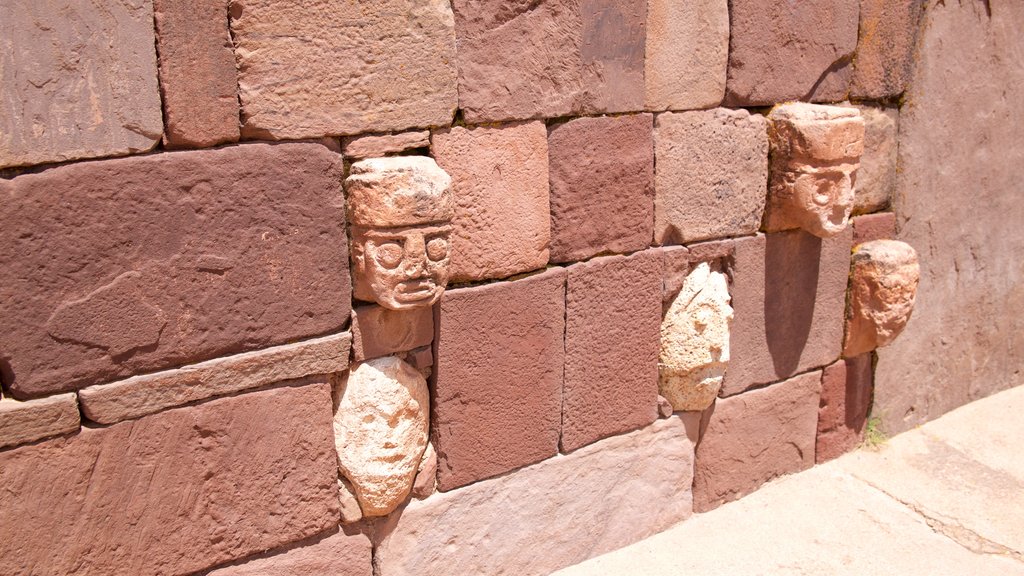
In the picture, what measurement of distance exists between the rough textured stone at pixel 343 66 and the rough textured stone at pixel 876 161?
2.21 meters

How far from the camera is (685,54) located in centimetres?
332

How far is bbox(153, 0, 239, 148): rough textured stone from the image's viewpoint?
7.41 ft

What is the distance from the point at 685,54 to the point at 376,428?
1.82 meters

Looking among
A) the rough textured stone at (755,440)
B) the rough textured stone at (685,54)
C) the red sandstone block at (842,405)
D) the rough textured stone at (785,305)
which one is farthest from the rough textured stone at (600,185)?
the red sandstone block at (842,405)

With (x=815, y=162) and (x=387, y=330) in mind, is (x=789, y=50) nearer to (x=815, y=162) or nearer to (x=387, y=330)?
(x=815, y=162)

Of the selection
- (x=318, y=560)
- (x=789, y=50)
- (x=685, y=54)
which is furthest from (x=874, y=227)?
(x=318, y=560)

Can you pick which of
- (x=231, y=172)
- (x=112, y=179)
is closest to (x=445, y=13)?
(x=231, y=172)

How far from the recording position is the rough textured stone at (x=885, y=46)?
3893mm

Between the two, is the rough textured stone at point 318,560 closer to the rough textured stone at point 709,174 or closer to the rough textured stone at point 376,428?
the rough textured stone at point 376,428

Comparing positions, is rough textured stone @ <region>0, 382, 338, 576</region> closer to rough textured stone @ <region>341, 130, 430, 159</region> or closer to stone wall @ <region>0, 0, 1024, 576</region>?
stone wall @ <region>0, 0, 1024, 576</region>

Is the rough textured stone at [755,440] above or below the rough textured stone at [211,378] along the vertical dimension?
below

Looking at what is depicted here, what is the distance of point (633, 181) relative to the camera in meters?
3.33

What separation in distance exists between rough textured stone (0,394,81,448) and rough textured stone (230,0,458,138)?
896 millimetres

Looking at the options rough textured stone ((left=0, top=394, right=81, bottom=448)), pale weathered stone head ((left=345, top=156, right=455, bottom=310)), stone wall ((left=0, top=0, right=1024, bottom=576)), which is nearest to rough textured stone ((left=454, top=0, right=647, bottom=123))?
stone wall ((left=0, top=0, right=1024, bottom=576))
